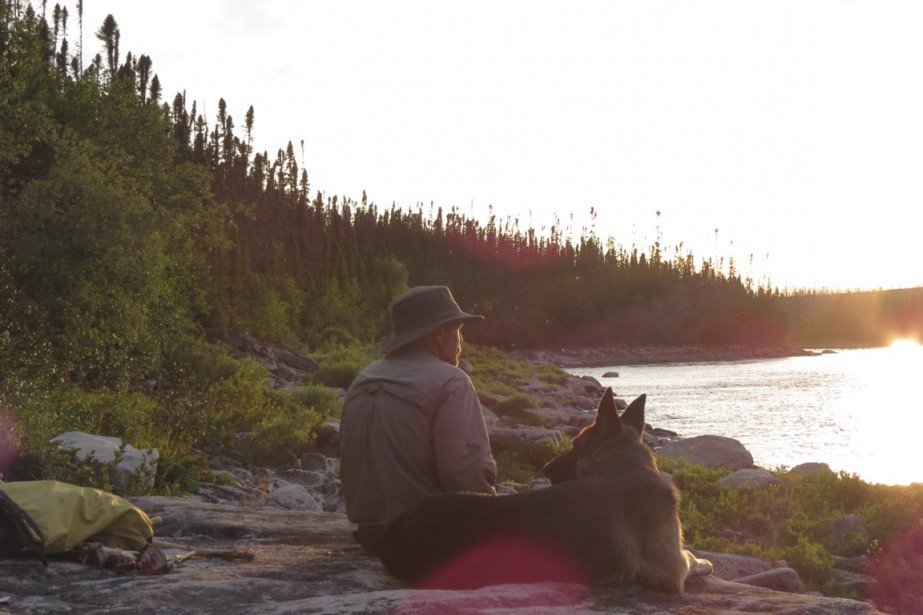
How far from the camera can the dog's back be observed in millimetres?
4053

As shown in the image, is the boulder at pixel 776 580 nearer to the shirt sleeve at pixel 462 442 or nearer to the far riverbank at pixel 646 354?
the shirt sleeve at pixel 462 442

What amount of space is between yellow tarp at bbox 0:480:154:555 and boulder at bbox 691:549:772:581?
21.2 feet

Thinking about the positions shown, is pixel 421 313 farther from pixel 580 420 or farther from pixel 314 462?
pixel 580 420

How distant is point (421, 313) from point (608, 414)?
1.18 meters

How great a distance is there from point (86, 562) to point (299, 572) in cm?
112

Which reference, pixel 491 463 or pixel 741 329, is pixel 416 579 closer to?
pixel 491 463

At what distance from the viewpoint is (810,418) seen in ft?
98.4

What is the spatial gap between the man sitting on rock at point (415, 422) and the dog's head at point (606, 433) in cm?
42

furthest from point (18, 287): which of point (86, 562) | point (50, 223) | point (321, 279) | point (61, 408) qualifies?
point (321, 279)

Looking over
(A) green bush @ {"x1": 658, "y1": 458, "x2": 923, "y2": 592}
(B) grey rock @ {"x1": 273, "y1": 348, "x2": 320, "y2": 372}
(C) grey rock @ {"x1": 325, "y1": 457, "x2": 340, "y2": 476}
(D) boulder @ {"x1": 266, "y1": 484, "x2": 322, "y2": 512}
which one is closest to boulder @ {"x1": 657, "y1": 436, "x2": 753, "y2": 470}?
(A) green bush @ {"x1": 658, "y1": 458, "x2": 923, "y2": 592}

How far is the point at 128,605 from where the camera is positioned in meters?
3.92

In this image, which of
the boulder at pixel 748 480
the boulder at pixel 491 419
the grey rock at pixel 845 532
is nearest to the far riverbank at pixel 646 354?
the boulder at pixel 491 419

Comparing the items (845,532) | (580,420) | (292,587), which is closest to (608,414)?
(292,587)

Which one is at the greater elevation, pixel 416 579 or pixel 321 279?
→ pixel 321 279
